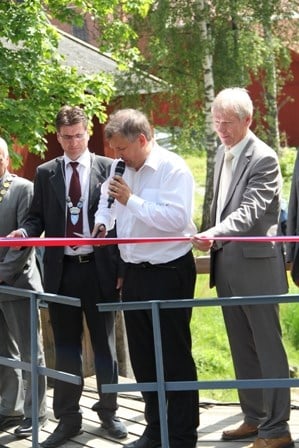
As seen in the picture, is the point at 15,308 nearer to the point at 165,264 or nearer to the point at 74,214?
the point at 74,214

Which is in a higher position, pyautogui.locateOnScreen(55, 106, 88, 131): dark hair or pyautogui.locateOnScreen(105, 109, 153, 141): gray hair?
pyautogui.locateOnScreen(55, 106, 88, 131): dark hair

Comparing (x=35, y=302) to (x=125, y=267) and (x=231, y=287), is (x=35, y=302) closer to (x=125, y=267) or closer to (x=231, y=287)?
(x=125, y=267)

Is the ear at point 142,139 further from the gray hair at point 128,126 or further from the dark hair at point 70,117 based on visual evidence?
the dark hair at point 70,117

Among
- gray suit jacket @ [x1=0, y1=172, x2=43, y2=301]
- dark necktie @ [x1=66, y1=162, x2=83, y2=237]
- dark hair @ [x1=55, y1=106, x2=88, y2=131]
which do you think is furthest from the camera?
gray suit jacket @ [x1=0, y1=172, x2=43, y2=301]

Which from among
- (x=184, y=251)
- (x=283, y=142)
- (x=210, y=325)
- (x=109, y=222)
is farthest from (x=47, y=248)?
(x=283, y=142)

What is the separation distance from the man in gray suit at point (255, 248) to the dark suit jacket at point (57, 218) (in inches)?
27.5

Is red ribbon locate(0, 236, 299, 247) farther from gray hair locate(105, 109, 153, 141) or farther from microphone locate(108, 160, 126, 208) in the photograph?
gray hair locate(105, 109, 153, 141)

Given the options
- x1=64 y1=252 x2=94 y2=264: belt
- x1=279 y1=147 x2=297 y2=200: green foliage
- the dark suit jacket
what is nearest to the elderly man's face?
the dark suit jacket

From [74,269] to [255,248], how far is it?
116cm

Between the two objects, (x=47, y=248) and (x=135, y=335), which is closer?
(x=135, y=335)

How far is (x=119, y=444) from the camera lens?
226 inches

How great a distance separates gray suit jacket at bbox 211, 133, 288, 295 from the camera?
205 inches

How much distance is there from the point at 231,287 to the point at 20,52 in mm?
8462

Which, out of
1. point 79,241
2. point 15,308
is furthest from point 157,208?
point 15,308
